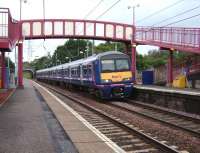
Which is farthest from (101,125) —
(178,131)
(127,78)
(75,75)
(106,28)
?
(106,28)

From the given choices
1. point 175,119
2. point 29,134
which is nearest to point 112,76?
point 175,119

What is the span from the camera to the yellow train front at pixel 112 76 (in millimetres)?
27422

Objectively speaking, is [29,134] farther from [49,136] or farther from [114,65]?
[114,65]

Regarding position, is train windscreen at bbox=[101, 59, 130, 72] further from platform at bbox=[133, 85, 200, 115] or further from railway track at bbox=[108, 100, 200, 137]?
railway track at bbox=[108, 100, 200, 137]

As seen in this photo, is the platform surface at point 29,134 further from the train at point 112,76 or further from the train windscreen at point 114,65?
the train windscreen at point 114,65

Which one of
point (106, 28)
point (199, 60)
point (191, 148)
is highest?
point (106, 28)

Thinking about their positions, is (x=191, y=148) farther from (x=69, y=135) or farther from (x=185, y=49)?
(x=185, y=49)

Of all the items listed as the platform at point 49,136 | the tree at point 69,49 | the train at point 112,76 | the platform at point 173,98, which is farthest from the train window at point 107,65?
the tree at point 69,49

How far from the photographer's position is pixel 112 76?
27578 millimetres

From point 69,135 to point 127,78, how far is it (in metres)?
15.6

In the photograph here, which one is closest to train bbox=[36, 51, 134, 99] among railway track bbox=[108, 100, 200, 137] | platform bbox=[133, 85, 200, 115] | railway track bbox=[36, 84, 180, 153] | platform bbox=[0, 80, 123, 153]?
platform bbox=[133, 85, 200, 115]

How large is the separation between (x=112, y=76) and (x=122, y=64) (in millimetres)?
1045

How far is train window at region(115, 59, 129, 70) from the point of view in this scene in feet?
91.4

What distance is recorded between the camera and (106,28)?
49750mm
